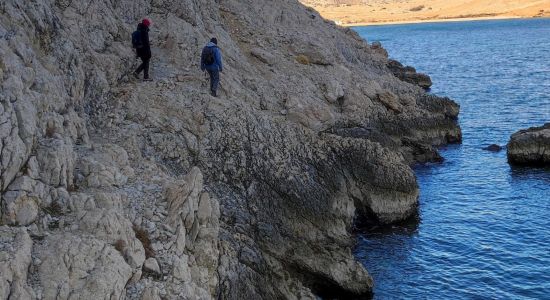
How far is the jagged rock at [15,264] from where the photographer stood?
54.4ft

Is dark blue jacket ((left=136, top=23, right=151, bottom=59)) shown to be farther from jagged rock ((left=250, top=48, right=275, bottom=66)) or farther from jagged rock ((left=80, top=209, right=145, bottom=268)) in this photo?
jagged rock ((left=80, top=209, right=145, bottom=268))

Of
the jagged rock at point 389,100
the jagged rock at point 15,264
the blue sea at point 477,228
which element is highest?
the jagged rock at point 15,264

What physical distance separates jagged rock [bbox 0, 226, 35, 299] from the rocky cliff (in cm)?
4

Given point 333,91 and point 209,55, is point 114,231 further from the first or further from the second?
point 333,91

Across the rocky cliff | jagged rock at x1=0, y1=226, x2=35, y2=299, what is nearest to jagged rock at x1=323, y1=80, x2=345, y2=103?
the rocky cliff

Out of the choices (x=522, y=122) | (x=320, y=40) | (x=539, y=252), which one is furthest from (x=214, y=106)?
(x=522, y=122)

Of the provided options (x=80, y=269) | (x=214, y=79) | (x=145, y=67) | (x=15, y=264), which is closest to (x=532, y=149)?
(x=214, y=79)

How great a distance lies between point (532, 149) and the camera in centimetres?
4766

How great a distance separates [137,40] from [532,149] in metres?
31.2

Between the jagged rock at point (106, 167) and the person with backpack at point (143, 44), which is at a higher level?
the person with backpack at point (143, 44)

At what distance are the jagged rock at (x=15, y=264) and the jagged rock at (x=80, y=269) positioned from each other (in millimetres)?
512

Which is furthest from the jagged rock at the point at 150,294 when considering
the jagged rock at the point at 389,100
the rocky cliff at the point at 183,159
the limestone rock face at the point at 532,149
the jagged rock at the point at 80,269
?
the limestone rock face at the point at 532,149

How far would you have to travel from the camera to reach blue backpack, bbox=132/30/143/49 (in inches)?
1280

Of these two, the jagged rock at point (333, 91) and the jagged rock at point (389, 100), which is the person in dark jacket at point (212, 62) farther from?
the jagged rock at point (389, 100)
